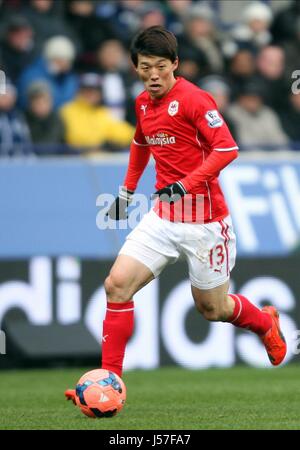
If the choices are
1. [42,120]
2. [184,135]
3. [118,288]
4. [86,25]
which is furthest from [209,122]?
[86,25]

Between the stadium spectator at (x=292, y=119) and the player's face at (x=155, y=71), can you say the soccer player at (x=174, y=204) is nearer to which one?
the player's face at (x=155, y=71)

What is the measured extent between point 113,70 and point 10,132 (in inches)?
82.1

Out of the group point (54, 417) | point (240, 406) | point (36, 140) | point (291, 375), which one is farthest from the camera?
point (36, 140)

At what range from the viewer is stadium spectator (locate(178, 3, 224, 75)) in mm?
14602

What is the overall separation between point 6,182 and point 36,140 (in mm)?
802

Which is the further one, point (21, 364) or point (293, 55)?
point (293, 55)

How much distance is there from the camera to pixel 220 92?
1371 centimetres

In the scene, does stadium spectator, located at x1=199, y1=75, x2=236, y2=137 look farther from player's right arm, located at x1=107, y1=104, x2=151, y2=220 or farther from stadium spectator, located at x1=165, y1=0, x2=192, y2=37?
player's right arm, located at x1=107, y1=104, x2=151, y2=220

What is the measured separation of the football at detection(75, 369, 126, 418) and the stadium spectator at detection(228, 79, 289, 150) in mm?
5929

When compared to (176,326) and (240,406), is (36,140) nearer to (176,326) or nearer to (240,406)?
(176,326)

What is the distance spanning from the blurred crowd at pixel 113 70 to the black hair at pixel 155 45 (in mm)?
4329

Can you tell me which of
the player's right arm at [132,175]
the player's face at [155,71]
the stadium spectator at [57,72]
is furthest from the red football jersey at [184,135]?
the stadium spectator at [57,72]

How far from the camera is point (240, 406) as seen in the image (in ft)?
27.8

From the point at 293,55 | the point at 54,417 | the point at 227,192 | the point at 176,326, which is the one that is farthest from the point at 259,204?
A: the point at 54,417
